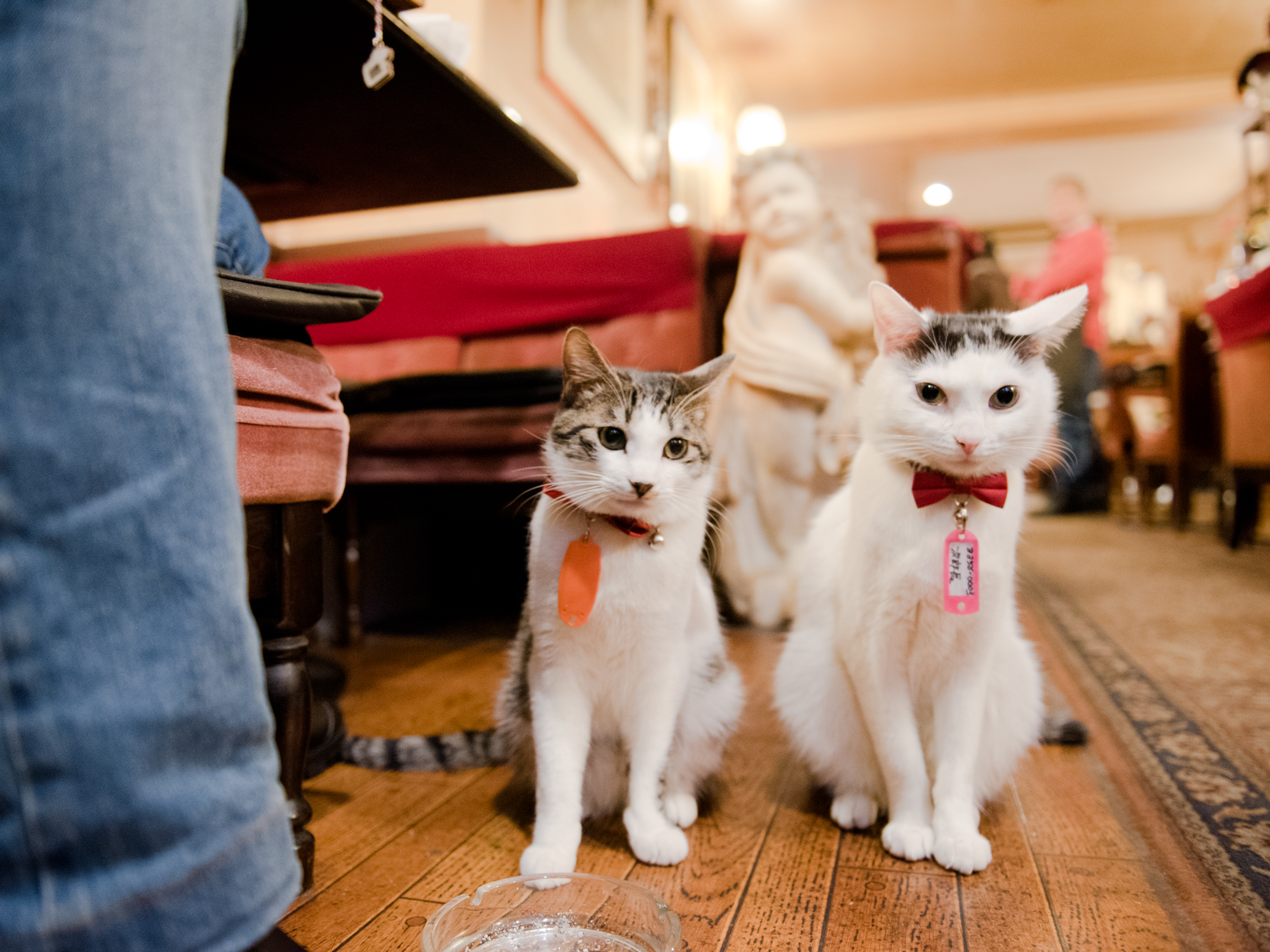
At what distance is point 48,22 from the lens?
17.8 inches

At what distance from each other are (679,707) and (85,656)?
2.43 ft

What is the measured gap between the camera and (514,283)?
2.43 metres

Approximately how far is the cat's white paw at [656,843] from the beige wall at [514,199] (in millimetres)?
2367

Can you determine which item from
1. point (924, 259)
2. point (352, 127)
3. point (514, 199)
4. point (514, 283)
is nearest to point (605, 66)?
point (514, 199)

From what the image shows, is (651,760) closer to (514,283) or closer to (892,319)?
(892,319)

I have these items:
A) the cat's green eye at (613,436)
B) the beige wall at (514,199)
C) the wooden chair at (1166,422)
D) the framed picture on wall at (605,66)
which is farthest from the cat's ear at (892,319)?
the wooden chair at (1166,422)

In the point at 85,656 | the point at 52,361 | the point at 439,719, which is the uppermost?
the point at 52,361

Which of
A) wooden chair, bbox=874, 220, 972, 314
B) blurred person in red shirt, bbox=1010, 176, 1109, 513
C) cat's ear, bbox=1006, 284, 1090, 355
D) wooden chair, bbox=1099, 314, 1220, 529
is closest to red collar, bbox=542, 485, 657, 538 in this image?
cat's ear, bbox=1006, 284, 1090, 355

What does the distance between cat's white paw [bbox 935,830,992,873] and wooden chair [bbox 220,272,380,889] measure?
0.76m

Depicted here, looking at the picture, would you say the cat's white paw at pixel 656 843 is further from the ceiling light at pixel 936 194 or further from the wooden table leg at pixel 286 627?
the ceiling light at pixel 936 194

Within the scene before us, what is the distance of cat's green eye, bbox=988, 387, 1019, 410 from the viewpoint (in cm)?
91

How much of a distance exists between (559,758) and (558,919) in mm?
189

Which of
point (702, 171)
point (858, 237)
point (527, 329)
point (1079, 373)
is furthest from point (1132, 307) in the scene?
point (527, 329)

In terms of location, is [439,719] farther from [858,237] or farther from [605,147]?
[605,147]
